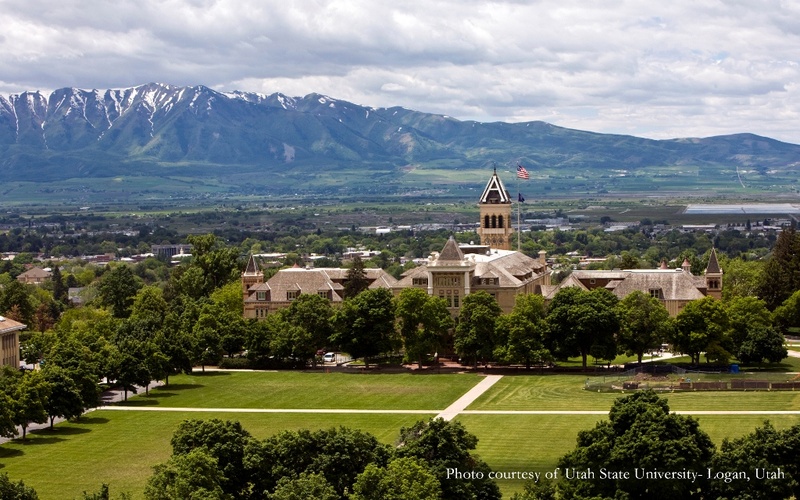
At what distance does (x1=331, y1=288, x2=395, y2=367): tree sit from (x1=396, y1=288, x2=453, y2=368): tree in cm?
128

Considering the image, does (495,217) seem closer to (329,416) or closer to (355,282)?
(355,282)

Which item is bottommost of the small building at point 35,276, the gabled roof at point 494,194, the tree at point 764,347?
the tree at point 764,347

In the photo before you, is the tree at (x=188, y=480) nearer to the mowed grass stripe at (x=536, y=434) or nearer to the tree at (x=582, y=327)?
the mowed grass stripe at (x=536, y=434)

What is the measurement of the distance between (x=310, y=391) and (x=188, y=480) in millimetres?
42584

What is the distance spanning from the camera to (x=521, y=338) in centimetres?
9625

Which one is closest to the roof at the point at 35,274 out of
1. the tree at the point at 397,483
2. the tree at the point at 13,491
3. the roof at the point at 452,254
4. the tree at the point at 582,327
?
the roof at the point at 452,254

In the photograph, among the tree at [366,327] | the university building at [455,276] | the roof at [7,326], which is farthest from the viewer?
the university building at [455,276]

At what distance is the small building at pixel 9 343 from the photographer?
314 feet

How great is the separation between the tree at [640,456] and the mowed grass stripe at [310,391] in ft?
100.0

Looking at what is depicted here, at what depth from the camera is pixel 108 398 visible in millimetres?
88188

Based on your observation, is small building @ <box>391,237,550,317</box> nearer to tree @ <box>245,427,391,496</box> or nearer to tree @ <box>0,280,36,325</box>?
tree @ <box>0,280,36,325</box>

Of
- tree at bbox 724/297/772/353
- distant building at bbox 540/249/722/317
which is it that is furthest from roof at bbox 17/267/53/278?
tree at bbox 724/297/772/353

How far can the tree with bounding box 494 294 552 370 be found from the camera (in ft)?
314

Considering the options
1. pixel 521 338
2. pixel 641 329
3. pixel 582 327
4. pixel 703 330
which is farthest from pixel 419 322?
pixel 703 330
